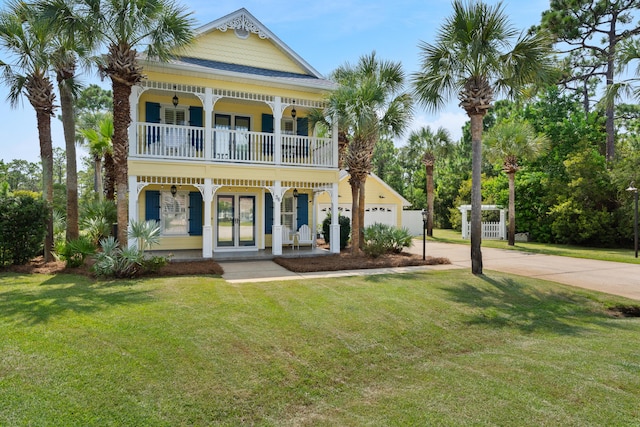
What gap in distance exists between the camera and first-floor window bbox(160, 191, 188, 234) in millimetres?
13938

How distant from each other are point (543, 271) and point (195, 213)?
12.5 metres

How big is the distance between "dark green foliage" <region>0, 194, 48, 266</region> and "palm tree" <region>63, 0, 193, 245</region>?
2.82 metres

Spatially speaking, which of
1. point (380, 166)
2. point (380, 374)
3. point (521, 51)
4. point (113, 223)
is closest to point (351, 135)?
point (521, 51)

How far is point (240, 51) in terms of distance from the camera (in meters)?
15.0

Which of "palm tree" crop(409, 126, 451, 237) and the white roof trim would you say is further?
"palm tree" crop(409, 126, 451, 237)

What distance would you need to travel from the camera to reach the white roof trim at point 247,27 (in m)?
14.3

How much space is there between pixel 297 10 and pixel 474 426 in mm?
11811

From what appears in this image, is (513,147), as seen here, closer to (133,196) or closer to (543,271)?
(543,271)

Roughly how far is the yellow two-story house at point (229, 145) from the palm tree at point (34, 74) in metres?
2.63

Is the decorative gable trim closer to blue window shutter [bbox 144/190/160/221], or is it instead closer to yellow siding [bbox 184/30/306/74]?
yellow siding [bbox 184/30/306/74]

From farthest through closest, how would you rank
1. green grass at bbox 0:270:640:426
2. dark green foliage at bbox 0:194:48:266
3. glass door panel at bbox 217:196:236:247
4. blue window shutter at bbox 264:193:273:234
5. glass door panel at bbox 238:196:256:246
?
blue window shutter at bbox 264:193:273:234
glass door panel at bbox 238:196:256:246
glass door panel at bbox 217:196:236:247
dark green foliage at bbox 0:194:48:266
green grass at bbox 0:270:640:426

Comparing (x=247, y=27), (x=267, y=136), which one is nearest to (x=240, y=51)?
(x=247, y=27)

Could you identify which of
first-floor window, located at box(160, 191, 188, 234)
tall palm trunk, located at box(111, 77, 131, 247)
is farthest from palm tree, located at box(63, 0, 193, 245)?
first-floor window, located at box(160, 191, 188, 234)

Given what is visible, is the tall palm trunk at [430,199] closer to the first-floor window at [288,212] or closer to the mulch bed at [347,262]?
the mulch bed at [347,262]
